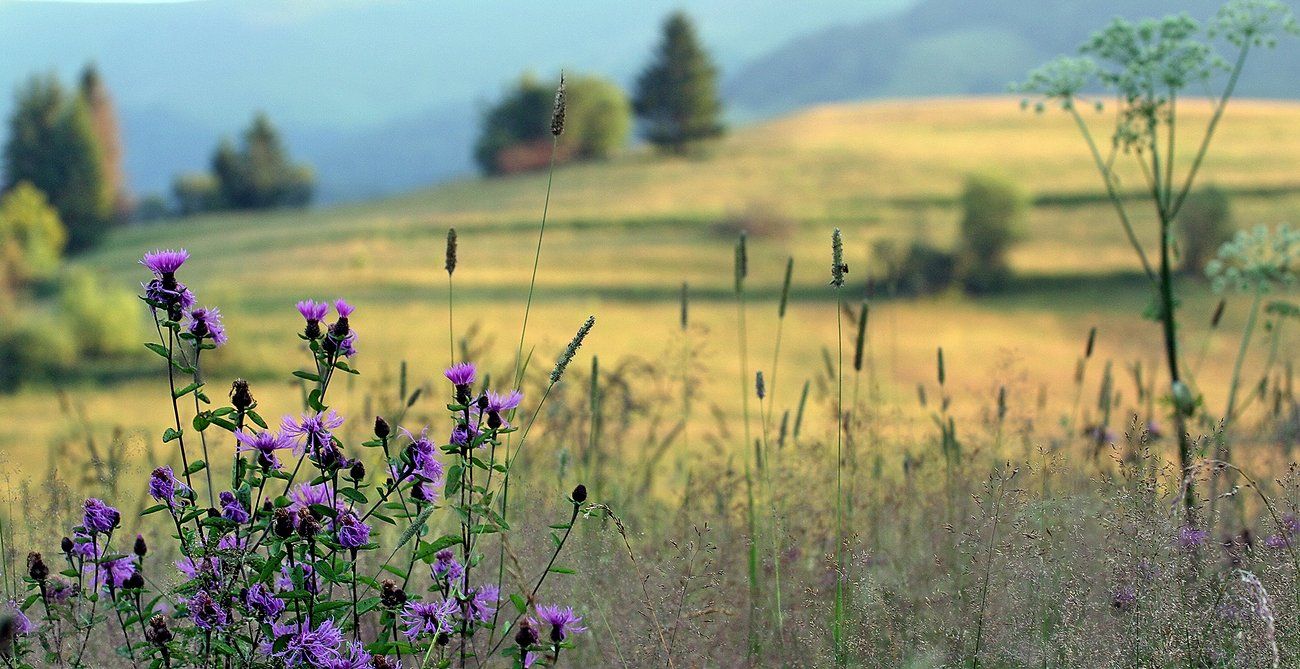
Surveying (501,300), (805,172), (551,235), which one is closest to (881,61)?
(805,172)

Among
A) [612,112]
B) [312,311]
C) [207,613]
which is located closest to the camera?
[207,613]

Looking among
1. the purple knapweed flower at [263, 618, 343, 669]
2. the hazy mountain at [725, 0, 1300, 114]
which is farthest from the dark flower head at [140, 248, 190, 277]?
the hazy mountain at [725, 0, 1300, 114]

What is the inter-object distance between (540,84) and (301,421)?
5337 centimetres

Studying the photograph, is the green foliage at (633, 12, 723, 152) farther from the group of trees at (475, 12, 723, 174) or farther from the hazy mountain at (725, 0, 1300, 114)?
the hazy mountain at (725, 0, 1300, 114)

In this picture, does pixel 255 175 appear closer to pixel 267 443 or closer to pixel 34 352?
pixel 34 352

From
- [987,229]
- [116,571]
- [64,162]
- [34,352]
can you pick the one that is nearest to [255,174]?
[64,162]

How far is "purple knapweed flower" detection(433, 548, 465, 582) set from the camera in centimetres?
243

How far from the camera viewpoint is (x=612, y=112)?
54.7m

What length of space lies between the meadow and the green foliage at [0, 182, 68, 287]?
2.06m

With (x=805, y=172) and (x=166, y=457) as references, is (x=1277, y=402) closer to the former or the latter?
(x=166, y=457)

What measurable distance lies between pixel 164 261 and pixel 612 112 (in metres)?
53.6

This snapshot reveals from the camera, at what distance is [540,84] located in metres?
54.0

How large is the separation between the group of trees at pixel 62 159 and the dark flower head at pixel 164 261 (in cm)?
5205

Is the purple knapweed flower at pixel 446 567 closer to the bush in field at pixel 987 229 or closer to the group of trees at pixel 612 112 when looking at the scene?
the bush in field at pixel 987 229
